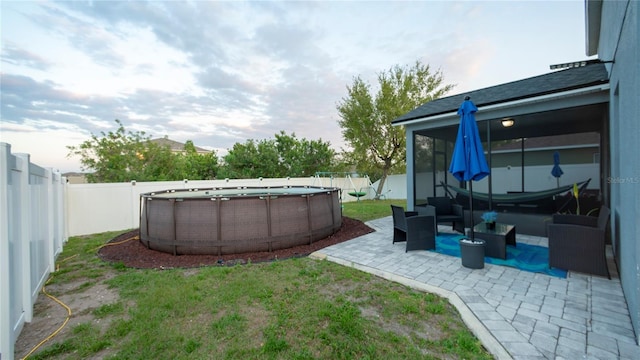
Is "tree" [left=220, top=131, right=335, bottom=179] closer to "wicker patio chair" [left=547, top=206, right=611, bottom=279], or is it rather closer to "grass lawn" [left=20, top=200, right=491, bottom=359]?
"grass lawn" [left=20, top=200, right=491, bottom=359]

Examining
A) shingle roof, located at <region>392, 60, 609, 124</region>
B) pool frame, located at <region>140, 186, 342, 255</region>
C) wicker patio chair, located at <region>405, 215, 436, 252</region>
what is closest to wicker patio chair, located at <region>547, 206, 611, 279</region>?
wicker patio chair, located at <region>405, 215, 436, 252</region>

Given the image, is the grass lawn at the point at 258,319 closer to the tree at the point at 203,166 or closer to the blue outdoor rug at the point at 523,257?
the blue outdoor rug at the point at 523,257

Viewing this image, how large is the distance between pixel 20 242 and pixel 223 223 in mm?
2615

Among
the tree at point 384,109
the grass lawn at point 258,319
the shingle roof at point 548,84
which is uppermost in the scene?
the tree at point 384,109

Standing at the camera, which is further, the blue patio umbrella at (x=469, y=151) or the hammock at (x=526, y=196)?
the hammock at (x=526, y=196)

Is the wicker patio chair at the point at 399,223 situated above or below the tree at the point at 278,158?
below

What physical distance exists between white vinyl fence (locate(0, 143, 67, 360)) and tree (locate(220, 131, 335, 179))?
10287 millimetres

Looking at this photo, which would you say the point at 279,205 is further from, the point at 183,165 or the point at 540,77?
the point at 183,165

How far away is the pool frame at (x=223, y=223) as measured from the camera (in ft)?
15.5

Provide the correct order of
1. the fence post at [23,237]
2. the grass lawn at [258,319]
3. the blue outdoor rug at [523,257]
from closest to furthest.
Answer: the grass lawn at [258,319], the fence post at [23,237], the blue outdoor rug at [523,257]

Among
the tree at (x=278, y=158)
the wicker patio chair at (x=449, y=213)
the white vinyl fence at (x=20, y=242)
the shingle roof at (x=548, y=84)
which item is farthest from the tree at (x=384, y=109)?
the white vinyl fence at (x=20, y=242)

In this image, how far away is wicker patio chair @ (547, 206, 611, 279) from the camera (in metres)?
3.24

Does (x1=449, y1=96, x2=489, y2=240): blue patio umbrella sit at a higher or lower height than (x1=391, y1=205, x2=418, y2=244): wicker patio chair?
higher

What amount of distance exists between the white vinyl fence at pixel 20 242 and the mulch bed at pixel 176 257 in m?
1.02
